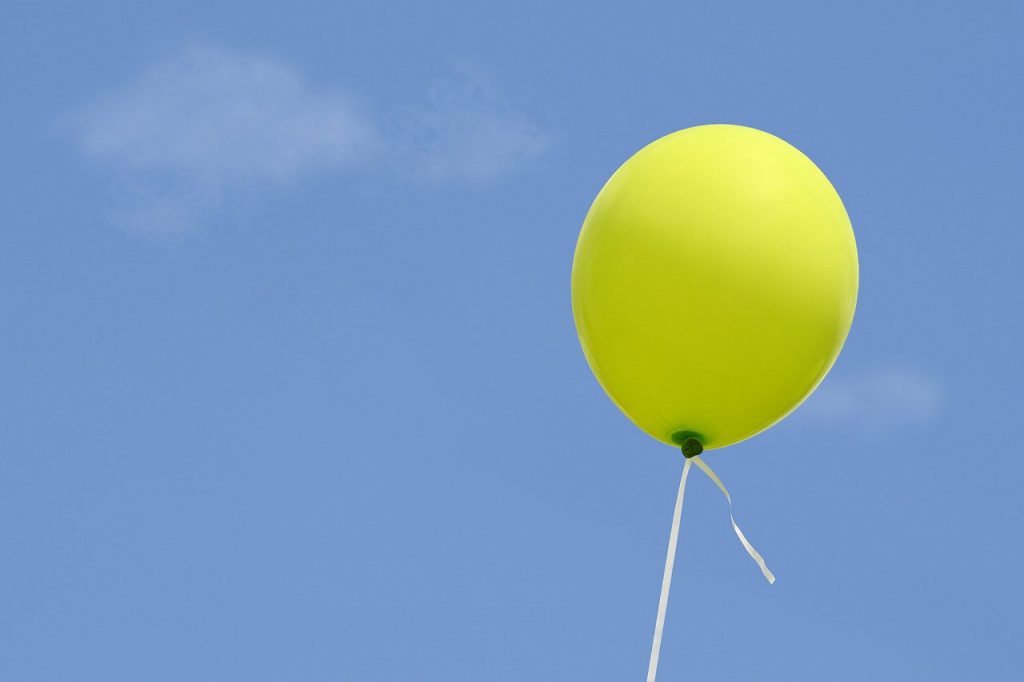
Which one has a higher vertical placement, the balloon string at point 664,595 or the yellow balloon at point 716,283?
the yellow balloon at point 716,283

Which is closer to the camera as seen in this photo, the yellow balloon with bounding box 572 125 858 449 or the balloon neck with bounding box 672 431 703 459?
the yellow balloon with bounding box 572 125 858 449

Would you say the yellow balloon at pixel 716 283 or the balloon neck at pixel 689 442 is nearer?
the yellow balloon at pixel 716 283

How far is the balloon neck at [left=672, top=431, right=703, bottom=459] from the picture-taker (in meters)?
5.67

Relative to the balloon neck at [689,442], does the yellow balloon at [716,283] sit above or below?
above

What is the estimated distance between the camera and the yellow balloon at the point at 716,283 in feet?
17.5

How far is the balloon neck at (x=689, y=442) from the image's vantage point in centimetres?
567

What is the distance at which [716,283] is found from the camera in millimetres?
5301

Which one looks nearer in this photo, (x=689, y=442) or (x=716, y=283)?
(x=716, y=283)

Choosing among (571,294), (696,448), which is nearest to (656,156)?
(571,294)

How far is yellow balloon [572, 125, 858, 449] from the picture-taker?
5.32m

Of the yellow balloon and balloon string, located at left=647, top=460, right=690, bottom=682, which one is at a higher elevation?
the yellow balloon

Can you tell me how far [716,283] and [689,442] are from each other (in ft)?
2.36

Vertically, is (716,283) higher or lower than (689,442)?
higher

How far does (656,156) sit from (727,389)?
0.95 metres
